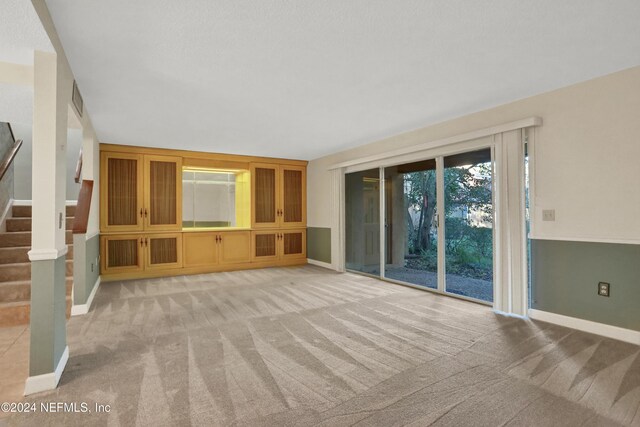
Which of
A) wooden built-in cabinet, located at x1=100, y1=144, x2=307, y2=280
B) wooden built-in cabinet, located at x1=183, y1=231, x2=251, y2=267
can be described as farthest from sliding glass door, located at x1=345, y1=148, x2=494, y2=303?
wooden built-in cabinet, located at x1=183, y1=231, x2=251, y2=267

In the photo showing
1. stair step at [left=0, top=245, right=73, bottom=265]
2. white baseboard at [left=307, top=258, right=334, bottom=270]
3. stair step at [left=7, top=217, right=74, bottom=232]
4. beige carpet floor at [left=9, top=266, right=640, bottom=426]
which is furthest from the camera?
white baseboard at [left=307, top=258, right=334, bottom=270]

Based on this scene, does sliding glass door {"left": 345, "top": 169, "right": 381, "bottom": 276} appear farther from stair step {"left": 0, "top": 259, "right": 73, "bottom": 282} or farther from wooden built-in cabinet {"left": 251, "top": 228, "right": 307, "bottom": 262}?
stair step {"left": 0, "top": 259, "right": 73, "bottom": 282}

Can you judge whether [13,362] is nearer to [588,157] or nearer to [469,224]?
[469,224]

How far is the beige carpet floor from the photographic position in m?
1.78

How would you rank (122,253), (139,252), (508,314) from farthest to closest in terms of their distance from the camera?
1. (139,252)
2. (122,253)
3. (508,314)

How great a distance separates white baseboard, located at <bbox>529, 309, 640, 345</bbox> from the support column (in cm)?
410

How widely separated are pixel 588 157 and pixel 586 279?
3.65ft

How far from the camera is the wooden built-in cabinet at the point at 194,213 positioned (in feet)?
17.9

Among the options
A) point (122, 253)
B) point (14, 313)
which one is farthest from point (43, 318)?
point (122, 253)

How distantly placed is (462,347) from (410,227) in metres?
2.54

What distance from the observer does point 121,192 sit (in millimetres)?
5504

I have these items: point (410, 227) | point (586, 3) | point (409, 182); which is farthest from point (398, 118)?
point (586, 3)

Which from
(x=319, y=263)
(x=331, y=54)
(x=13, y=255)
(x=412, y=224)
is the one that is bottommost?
(x=319, y=263)

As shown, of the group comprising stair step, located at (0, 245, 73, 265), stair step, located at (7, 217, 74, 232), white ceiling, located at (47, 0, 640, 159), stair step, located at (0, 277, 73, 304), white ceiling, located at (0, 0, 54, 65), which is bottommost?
stair step, located at (0, 277, 73, 304)
